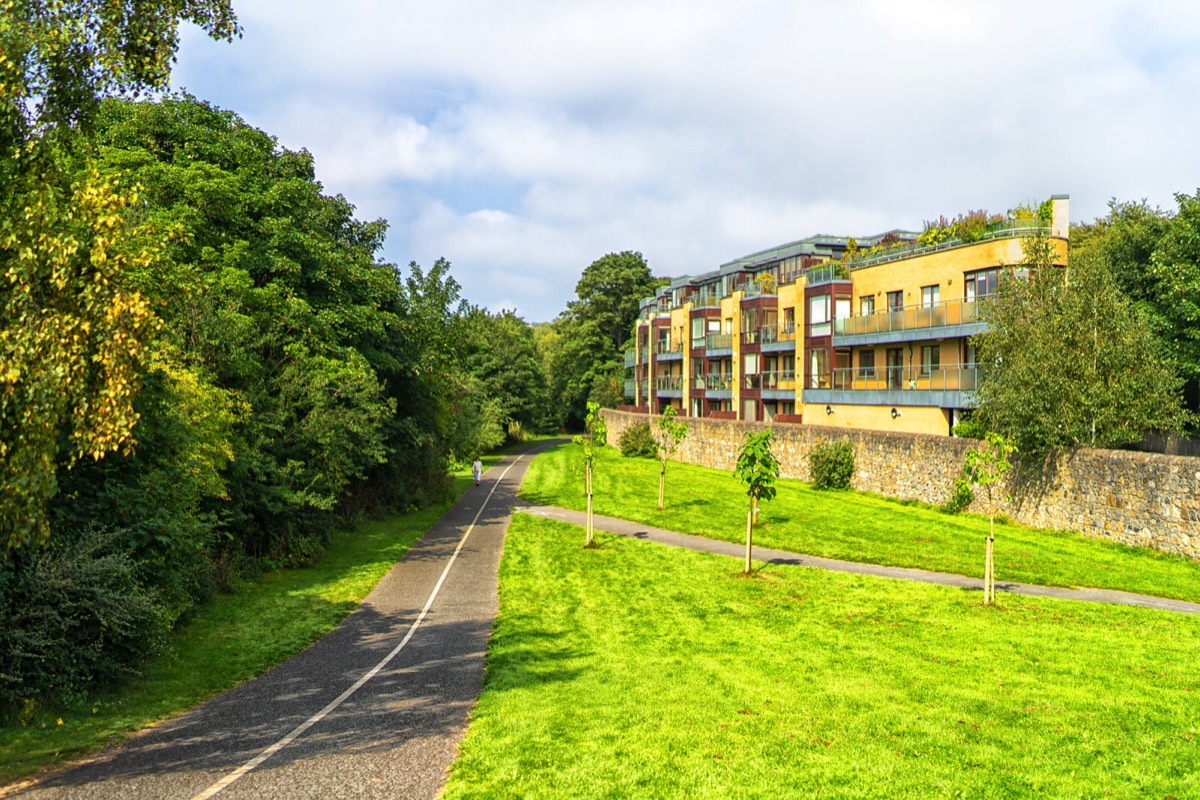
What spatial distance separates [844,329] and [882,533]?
1984 centimetres

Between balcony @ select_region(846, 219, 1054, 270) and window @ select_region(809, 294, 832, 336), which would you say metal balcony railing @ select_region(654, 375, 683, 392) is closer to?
window @ select_region(809, 294, 832, 336)

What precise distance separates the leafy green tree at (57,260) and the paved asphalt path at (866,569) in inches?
740

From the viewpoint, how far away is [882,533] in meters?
27.2

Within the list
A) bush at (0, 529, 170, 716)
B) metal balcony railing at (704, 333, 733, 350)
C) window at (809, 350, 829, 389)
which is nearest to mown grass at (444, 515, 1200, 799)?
bush at (0, 529, 170, 716)

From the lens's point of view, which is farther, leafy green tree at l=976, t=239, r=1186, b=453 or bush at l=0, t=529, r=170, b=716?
leafy green tree at l=976, t=239, r=1186, b=453

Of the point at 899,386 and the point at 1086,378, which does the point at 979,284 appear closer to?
the point at 899,386

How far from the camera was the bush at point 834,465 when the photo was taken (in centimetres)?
3794

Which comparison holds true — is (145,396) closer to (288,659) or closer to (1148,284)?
(288,659)

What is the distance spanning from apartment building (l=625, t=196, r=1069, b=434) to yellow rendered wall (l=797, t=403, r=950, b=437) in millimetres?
65

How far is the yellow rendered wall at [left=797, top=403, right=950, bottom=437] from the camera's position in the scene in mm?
37781

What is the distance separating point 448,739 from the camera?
33.6ft

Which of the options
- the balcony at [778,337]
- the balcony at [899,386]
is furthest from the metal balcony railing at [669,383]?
the balcony at [899,386]

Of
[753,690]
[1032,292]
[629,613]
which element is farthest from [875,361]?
[753,690]

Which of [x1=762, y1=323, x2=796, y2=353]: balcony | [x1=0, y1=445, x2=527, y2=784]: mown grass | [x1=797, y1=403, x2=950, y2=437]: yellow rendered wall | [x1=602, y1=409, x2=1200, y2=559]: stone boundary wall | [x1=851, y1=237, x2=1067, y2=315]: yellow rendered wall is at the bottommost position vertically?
[x1=0, y1=445, x2=527, y2=784]: mown grass
